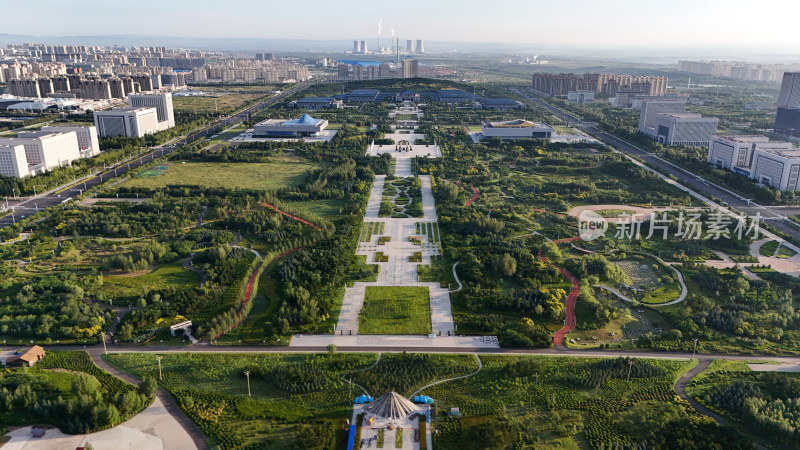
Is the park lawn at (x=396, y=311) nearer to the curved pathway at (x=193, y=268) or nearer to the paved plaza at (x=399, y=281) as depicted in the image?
the paved plaza at (x=399, y=281)

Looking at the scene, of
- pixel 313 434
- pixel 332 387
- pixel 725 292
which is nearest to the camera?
pixel 313 434

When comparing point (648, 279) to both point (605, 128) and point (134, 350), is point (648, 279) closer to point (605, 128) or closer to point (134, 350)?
point (134, 350)

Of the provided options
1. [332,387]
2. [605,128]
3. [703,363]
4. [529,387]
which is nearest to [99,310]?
[332,387]

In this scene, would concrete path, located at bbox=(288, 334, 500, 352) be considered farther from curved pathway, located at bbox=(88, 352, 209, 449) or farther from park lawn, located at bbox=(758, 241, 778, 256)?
park lawn, located at bbox=(758, 241, 778, 256)

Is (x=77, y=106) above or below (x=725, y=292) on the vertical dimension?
above

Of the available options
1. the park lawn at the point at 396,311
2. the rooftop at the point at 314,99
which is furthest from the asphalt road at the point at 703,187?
the rooftop at the point at 314,99

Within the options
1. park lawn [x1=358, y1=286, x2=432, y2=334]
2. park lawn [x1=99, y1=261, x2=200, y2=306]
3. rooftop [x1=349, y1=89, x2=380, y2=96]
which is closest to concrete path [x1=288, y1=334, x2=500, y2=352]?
park lawn [x1=358, y1=286, x2=432, y2=334]
